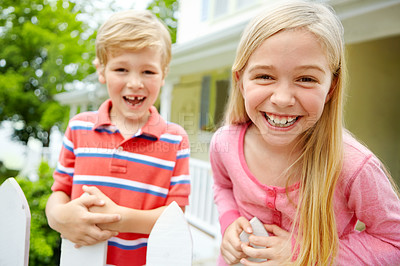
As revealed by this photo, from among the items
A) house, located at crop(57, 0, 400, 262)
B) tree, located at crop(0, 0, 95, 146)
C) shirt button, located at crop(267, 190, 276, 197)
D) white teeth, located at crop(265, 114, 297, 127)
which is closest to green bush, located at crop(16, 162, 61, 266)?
house, located at crop(57, 0, 400, 262)

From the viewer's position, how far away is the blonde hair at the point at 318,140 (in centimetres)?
97

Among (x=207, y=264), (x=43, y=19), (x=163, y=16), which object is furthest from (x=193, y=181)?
(x=43, y=19)

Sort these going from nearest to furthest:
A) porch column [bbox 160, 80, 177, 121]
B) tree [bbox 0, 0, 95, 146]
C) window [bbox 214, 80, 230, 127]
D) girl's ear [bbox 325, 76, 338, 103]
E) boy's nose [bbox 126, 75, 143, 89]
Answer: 1. girl's ear [bbox 325, 76, 338, 103]
2. boy's nose [bbox 126, 75, 143, 89]
3. window [bbox 214, 80, 230, 127]
4. porch column [bbox 160, 80, 177, 121]
5. tree [bbox 0, 0, 95, 146]

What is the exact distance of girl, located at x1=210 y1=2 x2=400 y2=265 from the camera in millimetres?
952

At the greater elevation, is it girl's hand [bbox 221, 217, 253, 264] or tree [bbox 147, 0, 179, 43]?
tree [bbox 147, 0, 179, 43]

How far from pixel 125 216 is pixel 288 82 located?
72cm

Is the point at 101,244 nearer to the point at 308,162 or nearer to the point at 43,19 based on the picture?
the point at 308,162

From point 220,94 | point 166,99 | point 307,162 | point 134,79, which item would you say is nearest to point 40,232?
point 134,79

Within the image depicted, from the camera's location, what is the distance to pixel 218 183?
4.57 feet

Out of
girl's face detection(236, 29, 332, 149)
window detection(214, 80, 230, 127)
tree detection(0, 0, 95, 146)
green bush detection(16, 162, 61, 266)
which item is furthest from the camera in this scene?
tree detection(0, 0, 95, 146)

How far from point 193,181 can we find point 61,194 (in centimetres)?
400

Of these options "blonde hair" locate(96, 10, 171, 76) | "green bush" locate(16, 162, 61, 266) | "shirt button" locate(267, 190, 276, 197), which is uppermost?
"blonde hair" locate(96, 10, 171, 76)

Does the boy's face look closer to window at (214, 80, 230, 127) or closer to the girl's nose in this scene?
the girl's nose

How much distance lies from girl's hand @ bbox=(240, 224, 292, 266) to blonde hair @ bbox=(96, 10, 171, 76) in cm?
82
